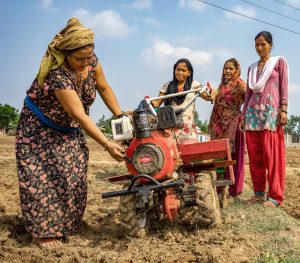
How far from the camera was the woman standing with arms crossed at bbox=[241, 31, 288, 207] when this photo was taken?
17.2 ft

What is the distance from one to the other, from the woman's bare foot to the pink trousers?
267cm

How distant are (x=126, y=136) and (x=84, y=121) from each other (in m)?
0.40

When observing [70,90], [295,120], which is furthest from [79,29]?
[295,120]

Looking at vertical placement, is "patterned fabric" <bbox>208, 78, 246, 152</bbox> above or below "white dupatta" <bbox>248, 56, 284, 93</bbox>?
below

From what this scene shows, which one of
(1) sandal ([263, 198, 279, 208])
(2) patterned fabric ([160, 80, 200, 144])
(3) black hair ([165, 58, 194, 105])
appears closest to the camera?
(1) sandal ([263, 198, 279, 208])

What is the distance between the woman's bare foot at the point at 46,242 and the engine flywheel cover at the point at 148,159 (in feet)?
3.27

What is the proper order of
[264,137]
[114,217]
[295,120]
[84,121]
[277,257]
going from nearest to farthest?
[277,257] < [84,121] < [114,217] < [264,137] < [295,120]

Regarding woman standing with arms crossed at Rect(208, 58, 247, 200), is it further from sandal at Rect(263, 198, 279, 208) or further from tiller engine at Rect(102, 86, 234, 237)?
tiller engine at Rect(102, 86, 234, 237)

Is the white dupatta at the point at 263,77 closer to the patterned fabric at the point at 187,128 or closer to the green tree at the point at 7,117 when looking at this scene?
the patterned fabric at the point at 187,128

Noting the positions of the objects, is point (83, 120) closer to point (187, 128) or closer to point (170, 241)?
point (170, 241)

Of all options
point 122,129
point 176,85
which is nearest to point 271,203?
point 176,85

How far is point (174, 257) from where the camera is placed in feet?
10.6

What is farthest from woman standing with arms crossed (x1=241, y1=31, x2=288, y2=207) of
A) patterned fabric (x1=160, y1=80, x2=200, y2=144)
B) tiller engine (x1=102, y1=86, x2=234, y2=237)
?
tiller engine (x1=102, y1=86, x2=234, y2=237)

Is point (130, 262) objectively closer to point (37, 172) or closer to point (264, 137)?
point (37, 172)
